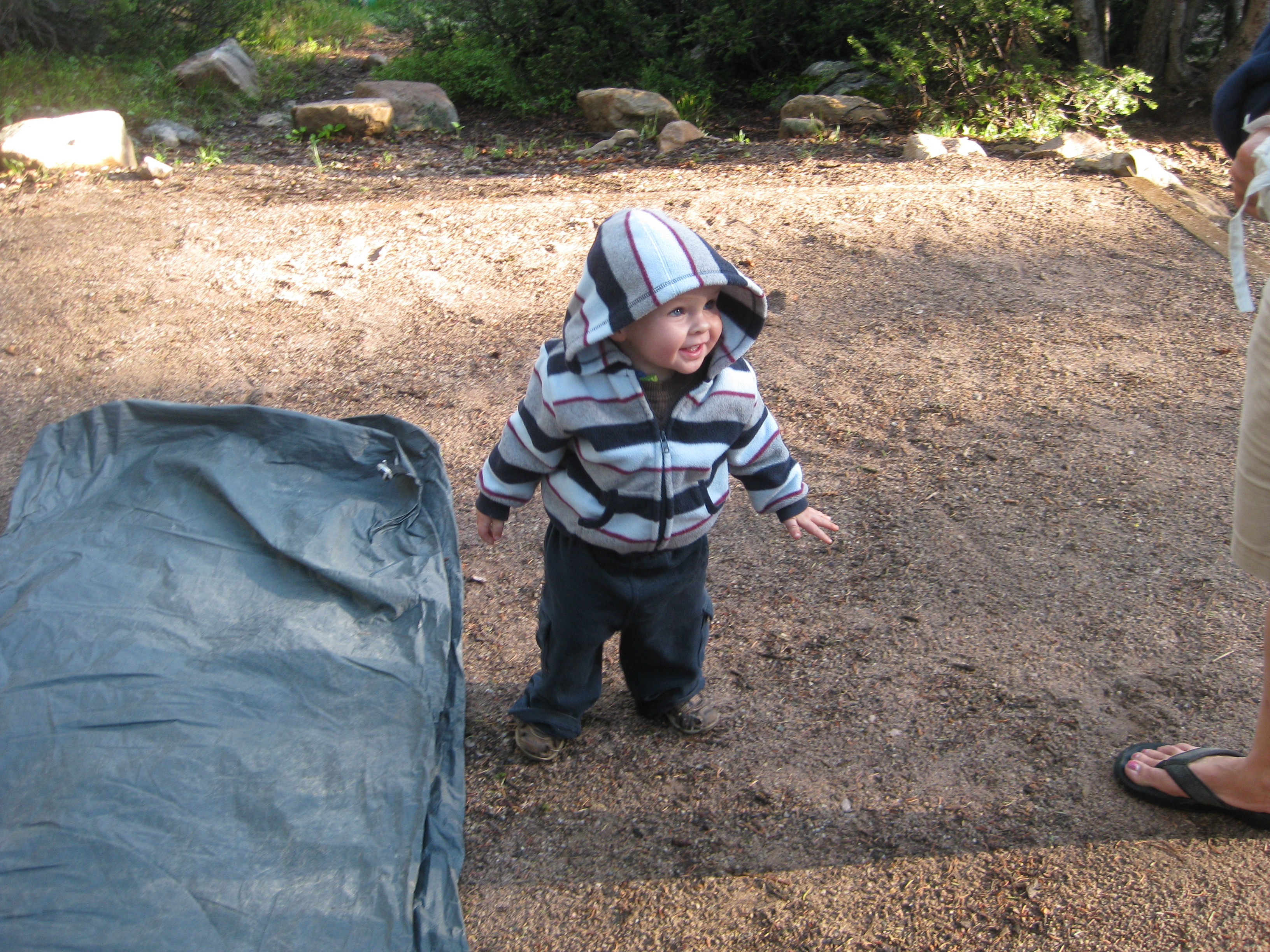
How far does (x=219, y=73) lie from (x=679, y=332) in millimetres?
7731

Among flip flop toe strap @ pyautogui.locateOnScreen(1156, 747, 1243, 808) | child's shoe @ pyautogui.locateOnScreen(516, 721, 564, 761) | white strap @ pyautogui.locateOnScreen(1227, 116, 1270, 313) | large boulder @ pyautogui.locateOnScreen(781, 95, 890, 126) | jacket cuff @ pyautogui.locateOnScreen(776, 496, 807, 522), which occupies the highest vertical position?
white strap @ pyautogui.locateOnScreen(1227, 116, 1270, 313)

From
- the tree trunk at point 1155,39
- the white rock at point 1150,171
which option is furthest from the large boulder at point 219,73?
the tree trunk at point 1155,39

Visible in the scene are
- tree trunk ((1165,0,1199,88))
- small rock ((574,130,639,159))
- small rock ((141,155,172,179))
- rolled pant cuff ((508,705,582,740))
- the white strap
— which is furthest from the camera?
small rock ((574,130,639,159))

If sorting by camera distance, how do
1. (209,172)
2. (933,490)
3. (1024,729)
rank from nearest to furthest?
(1024,729), (933,490), (209,172)

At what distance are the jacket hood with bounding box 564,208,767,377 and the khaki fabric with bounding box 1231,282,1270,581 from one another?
848 mm

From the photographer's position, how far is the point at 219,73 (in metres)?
7.85

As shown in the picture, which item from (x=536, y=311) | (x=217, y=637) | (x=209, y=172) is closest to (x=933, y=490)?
(x=536, y=311)

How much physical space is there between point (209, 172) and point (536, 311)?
9.04 ft

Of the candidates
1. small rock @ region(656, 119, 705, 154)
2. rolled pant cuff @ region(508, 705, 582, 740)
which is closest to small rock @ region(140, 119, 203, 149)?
small rock @ region(656, 119, 705, 154)

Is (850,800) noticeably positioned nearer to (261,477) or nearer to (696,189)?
(261,477)

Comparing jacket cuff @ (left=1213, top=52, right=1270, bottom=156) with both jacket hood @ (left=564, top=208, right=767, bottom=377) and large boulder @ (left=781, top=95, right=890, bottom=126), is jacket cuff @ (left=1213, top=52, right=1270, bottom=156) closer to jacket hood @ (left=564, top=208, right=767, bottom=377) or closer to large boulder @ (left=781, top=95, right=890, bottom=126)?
jacket hood @ (left=564, top=208, right=767, bottom=377)

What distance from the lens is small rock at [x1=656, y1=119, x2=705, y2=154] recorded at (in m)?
6.32

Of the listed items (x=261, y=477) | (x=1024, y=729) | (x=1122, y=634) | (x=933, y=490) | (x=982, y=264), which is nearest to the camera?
(x=1024, y=729)

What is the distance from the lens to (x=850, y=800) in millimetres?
2113
